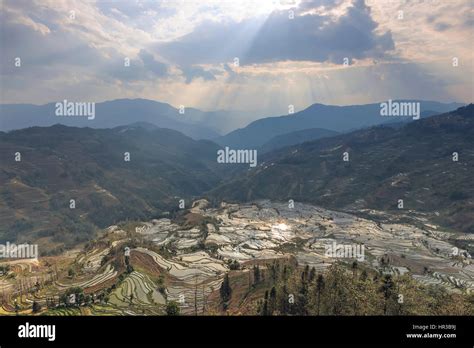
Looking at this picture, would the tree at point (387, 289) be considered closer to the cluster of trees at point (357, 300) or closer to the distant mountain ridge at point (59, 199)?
the cluster of trees at point (357, 300)

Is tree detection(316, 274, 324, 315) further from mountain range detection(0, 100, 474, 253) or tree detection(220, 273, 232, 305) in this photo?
mountain range detection(0, 100, 474, 253)

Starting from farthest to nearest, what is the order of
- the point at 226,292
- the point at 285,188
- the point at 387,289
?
the point at 285,188, the point at 226,292, the point at 387,289

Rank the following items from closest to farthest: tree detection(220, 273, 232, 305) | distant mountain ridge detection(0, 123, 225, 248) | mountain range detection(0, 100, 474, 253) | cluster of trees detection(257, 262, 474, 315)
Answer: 1. cluster of trees detection(257, 262, 474, 315)
2. tree detection(220, 273, 232, 305)
3. mountain range detection(0, 100, 474, 253)
4. distant mountain ridge detection(0, 123, 225, 248)

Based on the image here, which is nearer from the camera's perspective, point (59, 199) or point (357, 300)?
point (357, 300)

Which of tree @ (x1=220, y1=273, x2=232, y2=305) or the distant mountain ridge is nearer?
tree @ (x1=220, y1=273, x2=232, y2=305)

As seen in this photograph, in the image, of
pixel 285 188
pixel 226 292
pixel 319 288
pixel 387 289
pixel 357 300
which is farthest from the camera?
pixel 285 188

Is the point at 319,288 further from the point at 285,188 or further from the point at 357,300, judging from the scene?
the point at 285,188

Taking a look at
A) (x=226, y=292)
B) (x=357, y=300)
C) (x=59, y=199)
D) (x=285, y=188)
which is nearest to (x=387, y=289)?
(x=357, y=300)

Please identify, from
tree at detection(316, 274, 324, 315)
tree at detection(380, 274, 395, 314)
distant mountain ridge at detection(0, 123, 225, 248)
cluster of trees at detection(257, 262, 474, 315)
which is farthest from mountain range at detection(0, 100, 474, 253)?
tree at detection(380, 274, 395, 314)

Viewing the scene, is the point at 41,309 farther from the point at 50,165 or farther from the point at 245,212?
the point at 50,165

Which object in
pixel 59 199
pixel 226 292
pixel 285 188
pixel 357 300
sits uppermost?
pixel 285 188

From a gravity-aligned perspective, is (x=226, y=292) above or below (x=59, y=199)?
below
